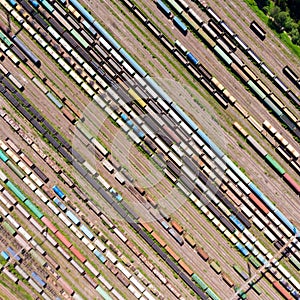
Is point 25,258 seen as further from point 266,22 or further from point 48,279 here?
point 266,22

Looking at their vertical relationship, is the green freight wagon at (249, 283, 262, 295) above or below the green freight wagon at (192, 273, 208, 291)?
below

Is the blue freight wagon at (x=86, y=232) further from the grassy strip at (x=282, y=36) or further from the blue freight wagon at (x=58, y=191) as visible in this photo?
the grassy strip at (x=282, y=36)

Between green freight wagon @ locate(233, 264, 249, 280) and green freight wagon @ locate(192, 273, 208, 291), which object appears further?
green freight wagon @ locate(233, 264, 249, 280)

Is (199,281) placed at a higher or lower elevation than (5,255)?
lower

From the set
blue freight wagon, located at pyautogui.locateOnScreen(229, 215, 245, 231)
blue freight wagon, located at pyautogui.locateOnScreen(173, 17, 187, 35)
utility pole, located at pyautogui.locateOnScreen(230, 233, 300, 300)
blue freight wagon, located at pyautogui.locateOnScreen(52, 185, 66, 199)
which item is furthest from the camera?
blue freight wagon, located at pyautogui.locateOnScreen(173, 17, 187, 35)

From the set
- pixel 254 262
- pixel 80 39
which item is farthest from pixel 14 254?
pixel 254 262

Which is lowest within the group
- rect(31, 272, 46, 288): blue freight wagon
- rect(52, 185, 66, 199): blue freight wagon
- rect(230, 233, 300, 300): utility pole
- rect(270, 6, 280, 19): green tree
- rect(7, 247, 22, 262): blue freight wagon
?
rect(230, 233, 300, 300): utility pole

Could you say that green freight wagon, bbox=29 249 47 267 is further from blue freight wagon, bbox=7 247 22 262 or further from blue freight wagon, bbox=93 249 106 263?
blue freight wagon, bbox=93 249 106 263

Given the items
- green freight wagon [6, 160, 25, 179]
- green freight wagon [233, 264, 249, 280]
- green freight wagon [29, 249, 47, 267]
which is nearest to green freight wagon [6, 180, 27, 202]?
green freight wagon [6, 160, 25, 179]

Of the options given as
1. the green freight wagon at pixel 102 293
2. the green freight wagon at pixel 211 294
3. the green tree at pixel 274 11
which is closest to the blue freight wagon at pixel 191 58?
the green tree at pixel 274 11

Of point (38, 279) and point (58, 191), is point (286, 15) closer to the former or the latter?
point (58, 191)

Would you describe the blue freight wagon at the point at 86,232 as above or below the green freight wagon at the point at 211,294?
above
